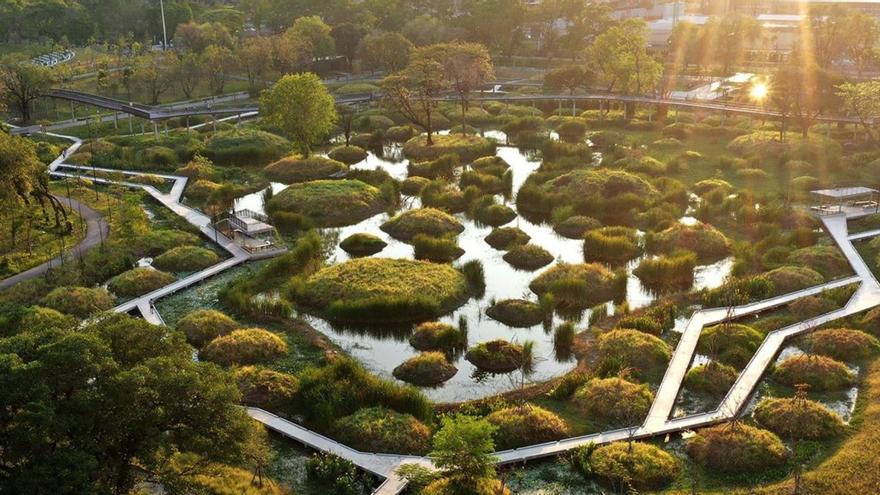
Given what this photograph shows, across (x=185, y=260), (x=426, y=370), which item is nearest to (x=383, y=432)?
(x=426, y=370)

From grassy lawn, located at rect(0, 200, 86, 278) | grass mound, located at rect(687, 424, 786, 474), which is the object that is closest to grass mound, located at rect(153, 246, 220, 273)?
grassy lawn, located at rect(0, 200, 86, 278)

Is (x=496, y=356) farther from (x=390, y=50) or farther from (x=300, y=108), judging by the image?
(x=390, y=50)

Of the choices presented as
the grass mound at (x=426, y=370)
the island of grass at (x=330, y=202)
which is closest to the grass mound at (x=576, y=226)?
the island of grass at (x=330, y=202)

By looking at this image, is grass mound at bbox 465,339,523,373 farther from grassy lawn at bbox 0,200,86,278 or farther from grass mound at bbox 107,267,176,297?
grassy lawn at bbox 0,200,86,278

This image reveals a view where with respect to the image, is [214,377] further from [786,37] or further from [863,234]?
[786,37]

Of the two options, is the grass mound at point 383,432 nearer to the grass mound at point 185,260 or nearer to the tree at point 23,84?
the grass mound at point 185,260

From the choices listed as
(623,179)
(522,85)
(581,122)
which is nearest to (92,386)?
(623,179)
